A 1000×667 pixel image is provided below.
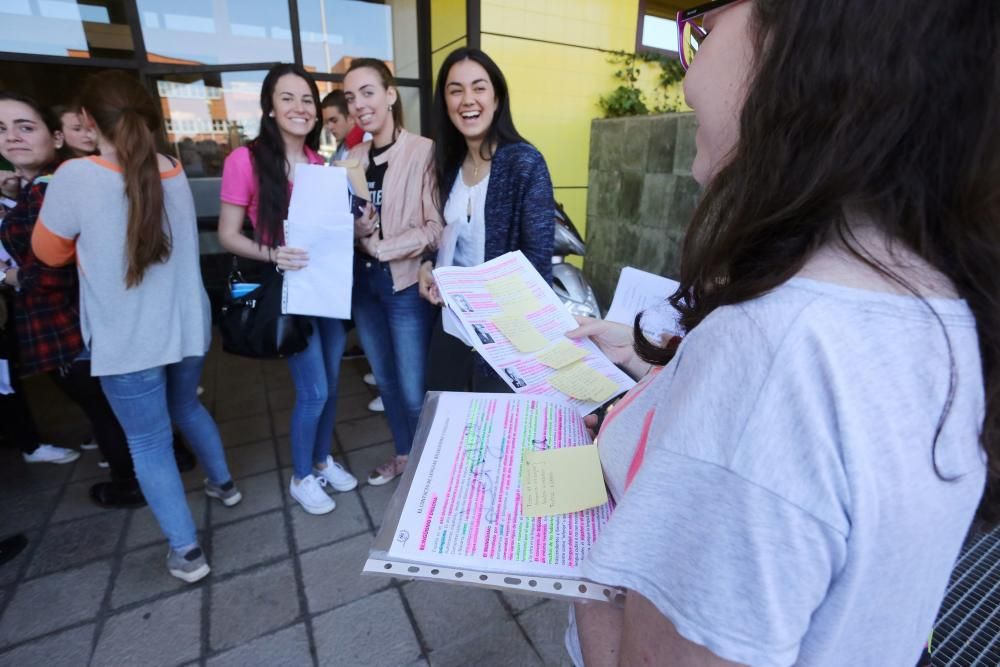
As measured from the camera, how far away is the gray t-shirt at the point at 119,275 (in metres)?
1.70

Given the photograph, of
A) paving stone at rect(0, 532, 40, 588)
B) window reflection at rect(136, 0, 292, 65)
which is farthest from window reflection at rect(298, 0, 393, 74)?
paving stone at rect(0, 532, 40, 588)

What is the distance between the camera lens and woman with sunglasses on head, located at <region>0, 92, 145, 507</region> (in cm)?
208

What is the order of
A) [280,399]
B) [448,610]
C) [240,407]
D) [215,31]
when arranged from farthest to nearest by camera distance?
[215,31], [280,399], [240,407], [448,610]

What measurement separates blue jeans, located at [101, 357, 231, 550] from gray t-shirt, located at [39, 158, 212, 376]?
11 cm

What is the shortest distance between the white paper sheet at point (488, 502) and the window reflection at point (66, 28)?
5.00m

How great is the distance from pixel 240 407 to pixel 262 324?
1.86 meters

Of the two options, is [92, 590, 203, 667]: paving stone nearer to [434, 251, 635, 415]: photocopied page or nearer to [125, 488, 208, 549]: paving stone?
[125, 488, 208, 549]: paving stone

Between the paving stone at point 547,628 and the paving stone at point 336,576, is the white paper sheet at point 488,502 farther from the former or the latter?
the paving stone at point 336,576

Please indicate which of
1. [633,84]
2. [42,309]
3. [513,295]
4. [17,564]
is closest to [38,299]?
[42,309]

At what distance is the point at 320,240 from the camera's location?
2.11 m

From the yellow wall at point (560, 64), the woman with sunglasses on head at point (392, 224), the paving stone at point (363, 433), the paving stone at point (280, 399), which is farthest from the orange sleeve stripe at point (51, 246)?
the yellow wall at point (560, 64)

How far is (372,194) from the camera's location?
2.39 meters

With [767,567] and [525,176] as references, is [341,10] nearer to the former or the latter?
[525,176]

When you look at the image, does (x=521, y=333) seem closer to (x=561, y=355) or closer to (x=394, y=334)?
(x=561, y=355)
